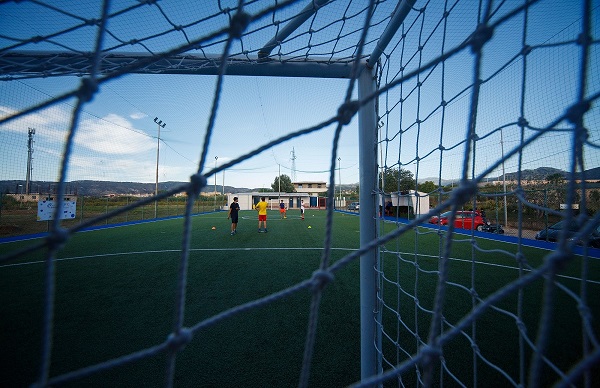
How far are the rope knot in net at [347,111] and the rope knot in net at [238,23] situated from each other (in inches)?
17.7

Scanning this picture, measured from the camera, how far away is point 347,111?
0.88 m

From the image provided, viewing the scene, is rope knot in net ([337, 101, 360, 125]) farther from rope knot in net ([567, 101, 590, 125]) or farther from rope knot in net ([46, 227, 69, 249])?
rope knot in net ([46, 227, 69, 249])

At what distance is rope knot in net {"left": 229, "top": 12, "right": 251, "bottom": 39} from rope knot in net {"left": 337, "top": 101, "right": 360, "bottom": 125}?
45 centimetres

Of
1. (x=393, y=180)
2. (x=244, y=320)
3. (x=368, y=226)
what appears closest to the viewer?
(x=368, y=226)

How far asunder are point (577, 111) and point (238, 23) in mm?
1049

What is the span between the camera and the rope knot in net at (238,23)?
87cm

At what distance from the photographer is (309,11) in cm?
165

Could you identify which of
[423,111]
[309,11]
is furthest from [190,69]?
[423,111]

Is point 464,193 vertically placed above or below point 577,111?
below

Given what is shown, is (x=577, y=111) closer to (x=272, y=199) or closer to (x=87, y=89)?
(x=87, y=89)

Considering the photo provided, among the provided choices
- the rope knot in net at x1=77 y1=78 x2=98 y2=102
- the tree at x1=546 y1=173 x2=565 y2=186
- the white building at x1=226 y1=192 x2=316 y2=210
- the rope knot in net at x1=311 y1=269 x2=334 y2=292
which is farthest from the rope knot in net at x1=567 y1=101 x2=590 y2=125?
the white building at x1=226 y1=192 x2=316 y2=210

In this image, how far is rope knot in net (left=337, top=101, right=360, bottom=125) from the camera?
86 cm

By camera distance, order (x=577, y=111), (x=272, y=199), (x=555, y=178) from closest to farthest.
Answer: (x=577, y=111) < (x=555, y=178) < (x=272, y=199)

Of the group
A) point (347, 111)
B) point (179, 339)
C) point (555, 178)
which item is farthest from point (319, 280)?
point (555, 178)
